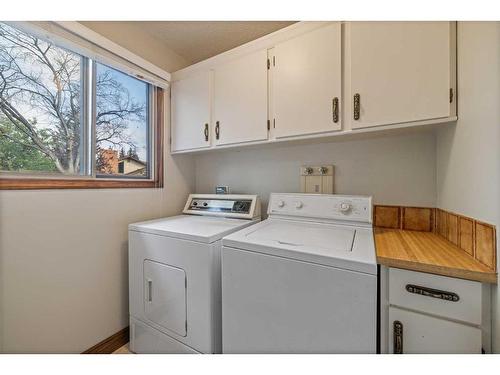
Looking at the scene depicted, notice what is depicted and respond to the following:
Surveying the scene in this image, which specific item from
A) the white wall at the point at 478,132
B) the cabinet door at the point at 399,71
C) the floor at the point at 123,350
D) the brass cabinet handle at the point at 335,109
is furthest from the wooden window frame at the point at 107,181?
the white wall at the point at 478,132

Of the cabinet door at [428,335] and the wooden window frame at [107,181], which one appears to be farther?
the wooden window frame at [107,181]

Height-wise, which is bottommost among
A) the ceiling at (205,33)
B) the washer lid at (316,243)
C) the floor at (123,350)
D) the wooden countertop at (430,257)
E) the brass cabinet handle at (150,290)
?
the floor at (123,350)

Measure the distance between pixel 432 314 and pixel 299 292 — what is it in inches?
19.8

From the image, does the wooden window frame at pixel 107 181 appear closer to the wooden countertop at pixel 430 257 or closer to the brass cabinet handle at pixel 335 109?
the brass cabinet handle at pixel 335 109

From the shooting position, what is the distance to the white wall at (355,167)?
1.42 meters

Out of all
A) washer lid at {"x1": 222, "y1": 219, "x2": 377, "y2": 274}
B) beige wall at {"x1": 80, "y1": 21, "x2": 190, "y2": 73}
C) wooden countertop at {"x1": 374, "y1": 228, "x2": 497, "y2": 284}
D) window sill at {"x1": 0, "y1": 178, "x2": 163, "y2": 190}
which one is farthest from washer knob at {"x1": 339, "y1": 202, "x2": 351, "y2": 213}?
beige wall at {"x1": 80, "y1": 21, "x2": 190, "y2": 73}

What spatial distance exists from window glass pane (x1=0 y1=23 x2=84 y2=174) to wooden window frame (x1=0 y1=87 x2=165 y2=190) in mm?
91

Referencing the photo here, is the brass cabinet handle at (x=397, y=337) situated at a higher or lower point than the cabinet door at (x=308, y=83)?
lower

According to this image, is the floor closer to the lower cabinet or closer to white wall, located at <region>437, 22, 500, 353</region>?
the lower cabinet

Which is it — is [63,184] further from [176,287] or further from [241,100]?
[241,100]

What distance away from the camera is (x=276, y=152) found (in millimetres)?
1921

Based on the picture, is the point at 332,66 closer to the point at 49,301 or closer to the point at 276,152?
the point at 276,152
